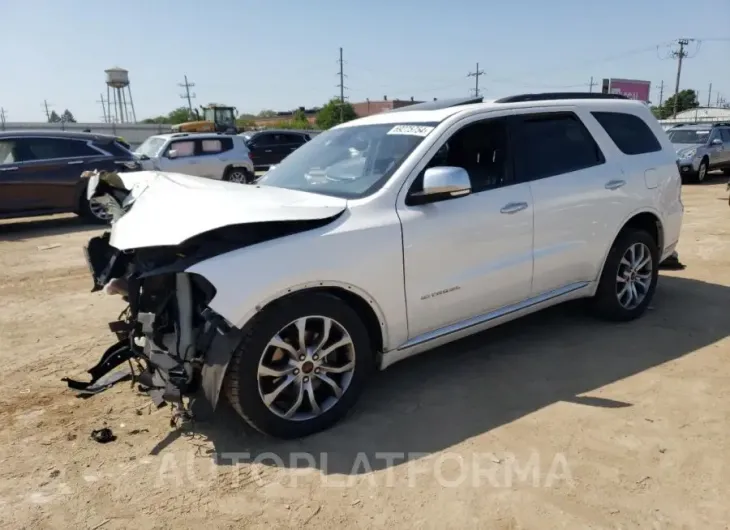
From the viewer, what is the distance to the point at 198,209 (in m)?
3.14

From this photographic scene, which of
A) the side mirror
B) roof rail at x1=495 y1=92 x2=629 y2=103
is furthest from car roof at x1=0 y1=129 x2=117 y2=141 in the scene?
the side mirror

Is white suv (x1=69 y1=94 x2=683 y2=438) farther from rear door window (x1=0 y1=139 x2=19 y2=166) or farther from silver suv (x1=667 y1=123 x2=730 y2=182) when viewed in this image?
silver suv (x1=667 y1=123 x2=730 y2=182)

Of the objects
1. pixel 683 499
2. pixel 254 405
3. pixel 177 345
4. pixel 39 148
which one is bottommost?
pixel 683 499

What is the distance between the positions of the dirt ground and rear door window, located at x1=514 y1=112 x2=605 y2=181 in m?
1.37

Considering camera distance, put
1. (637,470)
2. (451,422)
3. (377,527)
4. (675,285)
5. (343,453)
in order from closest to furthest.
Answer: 1. (377,527)
2. (637,470)
3. (343,453)
4. (451,422)
5. (675,285)

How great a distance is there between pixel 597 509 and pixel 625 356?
188cm

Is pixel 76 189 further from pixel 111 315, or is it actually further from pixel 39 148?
pixel 111 315

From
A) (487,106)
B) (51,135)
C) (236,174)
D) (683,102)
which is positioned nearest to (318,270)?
(487,106)

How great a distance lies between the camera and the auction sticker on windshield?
12.3ft

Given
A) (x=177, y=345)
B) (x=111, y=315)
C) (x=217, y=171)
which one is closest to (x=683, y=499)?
(x=177, y=345)

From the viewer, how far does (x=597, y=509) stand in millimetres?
2635

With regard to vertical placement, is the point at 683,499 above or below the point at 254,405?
below

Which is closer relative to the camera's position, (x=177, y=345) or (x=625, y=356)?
(x=177, y=345)

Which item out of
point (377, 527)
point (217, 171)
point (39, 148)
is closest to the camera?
point (377, 527)
